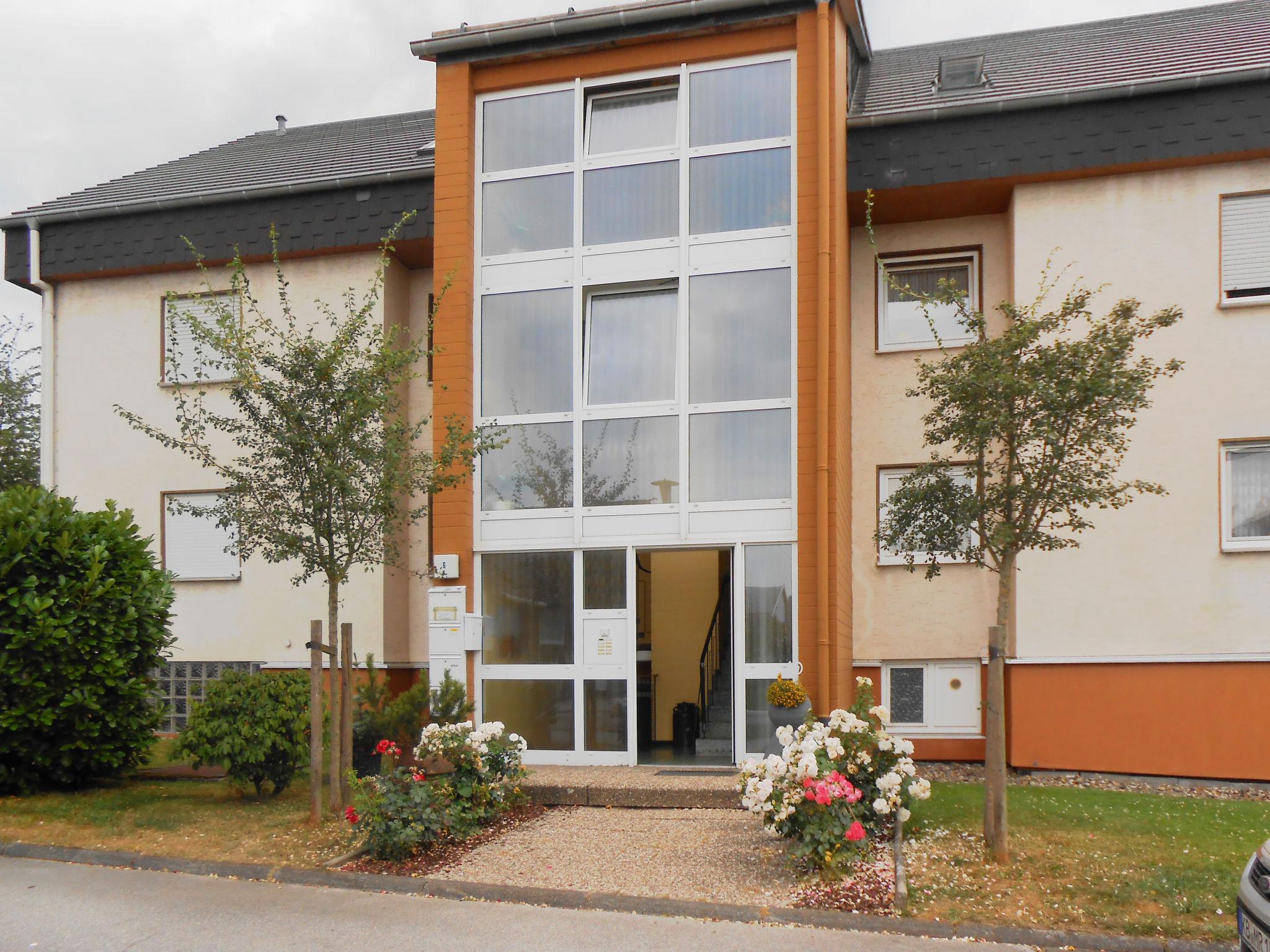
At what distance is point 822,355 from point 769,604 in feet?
8.58

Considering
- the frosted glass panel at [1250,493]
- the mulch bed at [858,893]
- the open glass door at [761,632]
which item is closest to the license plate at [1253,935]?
the mulch bed at [858,893]

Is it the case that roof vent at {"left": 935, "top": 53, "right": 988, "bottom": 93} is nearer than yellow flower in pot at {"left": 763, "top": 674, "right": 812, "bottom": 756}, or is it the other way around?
yellow flower in pot at {"left": 763, "top": 674, "right": 812, "bottom": 756}

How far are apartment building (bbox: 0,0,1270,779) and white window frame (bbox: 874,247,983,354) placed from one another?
46 millimetres

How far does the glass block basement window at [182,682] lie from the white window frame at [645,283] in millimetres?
4862

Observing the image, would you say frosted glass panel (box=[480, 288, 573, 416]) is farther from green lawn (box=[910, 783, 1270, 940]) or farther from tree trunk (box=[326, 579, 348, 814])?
green lawn (box=[910, 783, 1270, 940])

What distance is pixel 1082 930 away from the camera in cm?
662

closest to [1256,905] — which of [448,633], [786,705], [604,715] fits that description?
[786,705]

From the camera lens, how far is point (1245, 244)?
481 inches

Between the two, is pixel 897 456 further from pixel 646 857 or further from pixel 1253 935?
pixel 1253 935

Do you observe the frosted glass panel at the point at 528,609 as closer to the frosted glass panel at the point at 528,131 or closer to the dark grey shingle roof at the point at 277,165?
the frosted glass panel at the point at 528,131

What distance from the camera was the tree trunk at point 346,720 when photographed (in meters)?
9.52

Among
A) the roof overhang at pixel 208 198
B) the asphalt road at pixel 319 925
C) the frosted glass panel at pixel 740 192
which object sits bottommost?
the asphalt road at pixel 319 925

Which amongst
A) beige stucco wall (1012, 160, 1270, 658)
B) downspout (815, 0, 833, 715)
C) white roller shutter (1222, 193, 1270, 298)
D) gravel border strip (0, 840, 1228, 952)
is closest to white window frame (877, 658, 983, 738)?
beige stucco wall (1012, 160, 1270, 658)

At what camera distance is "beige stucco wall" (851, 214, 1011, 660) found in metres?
13.2
